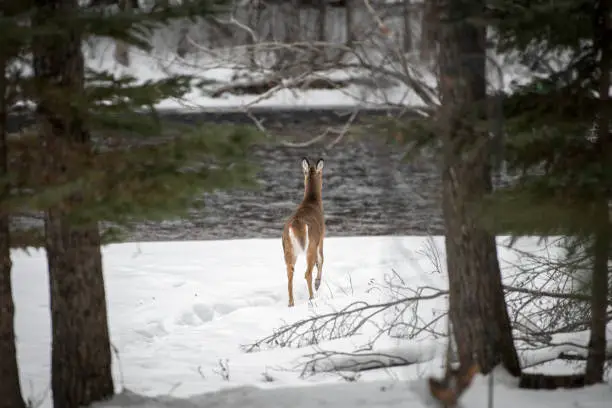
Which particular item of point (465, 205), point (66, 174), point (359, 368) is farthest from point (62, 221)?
point (359, 368)

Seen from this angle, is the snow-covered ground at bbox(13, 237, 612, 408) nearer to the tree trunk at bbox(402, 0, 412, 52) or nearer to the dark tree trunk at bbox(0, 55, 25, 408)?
the dark tree trunk at bbox(0, 55, 25, 408)

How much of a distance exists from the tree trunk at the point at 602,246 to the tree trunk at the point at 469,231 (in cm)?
54

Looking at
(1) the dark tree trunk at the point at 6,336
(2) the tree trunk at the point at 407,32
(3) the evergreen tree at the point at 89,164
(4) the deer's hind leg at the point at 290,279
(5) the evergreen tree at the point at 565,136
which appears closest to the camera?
(3) the evergreen tree at the point at 89,164

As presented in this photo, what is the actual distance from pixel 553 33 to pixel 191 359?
5.08 m

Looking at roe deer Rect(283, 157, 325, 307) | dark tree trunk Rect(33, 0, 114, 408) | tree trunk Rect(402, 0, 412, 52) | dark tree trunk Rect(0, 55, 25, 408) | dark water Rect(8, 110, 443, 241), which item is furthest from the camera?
dark water Rect(8, 110, 443, 241)

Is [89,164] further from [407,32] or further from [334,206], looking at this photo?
[334,206]

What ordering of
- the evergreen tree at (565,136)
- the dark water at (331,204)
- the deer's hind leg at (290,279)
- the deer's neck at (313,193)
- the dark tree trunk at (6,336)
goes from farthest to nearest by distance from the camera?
the dark water at (331,204), the deer's neck at (313,193), the deer's hind leg at (290,279), the dark tree trunk at (6,336), the evergreen tree at (565,136)

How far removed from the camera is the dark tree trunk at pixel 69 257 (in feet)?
19.7

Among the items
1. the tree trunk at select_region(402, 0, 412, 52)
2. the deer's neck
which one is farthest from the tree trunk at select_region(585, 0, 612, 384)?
the deer's neck

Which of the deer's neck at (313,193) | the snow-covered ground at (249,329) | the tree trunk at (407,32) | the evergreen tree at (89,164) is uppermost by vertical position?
the tree trunk at (407,32)

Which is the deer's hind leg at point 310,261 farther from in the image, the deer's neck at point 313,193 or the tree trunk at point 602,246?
the tree trunk at point 602,246

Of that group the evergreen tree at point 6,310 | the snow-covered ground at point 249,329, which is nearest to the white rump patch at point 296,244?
the snow-covered ground at point 249,329

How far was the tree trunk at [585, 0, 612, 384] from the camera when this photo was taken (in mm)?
6070

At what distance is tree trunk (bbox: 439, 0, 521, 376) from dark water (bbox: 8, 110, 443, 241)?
23.5ft
